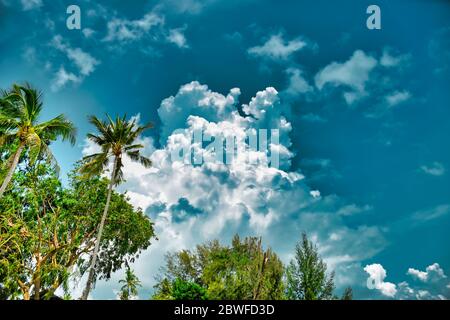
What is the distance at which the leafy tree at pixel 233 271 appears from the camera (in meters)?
28.8

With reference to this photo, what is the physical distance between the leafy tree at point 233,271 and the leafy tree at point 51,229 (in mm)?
7188

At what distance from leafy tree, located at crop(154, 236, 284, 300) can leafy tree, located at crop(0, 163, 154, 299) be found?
7.19 metres

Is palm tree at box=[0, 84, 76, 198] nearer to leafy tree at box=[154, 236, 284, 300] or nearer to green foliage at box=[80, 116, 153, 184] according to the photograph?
green foliage at box=[80, 116, 153, 184]

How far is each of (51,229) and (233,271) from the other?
1787 cm

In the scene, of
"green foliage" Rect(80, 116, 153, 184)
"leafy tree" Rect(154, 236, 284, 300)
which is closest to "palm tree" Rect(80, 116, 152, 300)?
"green foliage" Rect(80, 116, 153, 184)

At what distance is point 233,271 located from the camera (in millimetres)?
37656

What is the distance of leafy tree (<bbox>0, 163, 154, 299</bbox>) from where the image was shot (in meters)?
26.3

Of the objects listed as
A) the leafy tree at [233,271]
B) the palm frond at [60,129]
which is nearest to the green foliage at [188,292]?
the leafy tree at [233,271]

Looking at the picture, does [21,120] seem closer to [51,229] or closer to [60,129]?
[60,129]

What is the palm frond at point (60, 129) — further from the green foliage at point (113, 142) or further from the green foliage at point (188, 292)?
the green foliage at point (188, 292)

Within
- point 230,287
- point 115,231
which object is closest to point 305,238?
point 230,287
